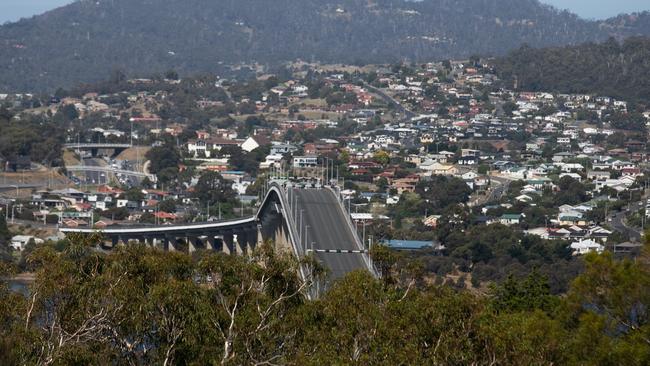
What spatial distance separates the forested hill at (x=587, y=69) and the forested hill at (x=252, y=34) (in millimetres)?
41366

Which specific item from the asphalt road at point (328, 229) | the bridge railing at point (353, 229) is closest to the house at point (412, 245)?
the bridge railing at point (353, 229)

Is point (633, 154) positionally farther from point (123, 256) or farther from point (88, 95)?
point (123, 256)

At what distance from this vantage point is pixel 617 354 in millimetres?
17969

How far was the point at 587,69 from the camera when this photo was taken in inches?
4304

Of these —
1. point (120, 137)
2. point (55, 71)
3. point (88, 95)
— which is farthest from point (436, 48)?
point (120, 137)

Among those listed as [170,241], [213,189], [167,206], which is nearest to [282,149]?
[213,189]

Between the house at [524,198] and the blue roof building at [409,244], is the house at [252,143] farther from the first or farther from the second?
the blue roof building at [409,244]

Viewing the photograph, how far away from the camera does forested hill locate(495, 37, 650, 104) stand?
105m

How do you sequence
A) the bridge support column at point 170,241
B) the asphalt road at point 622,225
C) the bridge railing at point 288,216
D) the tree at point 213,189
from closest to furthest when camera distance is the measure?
the bridge railing at point 288,216 → the bridge support column at point 170,241 → the asphalt road at point 622,225 → the tree at point 213,189

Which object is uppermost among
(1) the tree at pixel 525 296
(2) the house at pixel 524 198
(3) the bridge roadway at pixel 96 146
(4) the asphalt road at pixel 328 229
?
(1) the tree at pixel 525 296

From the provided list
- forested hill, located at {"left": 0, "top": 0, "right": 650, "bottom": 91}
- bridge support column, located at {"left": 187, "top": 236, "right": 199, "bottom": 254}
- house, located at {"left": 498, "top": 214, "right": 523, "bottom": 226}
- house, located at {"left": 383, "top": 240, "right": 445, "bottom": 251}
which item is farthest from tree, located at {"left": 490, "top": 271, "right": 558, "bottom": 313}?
forested hill, located at {"left": 0, "top": 0, "right": 650, "bottom": 91}

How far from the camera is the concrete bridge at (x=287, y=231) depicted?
40.2 meters

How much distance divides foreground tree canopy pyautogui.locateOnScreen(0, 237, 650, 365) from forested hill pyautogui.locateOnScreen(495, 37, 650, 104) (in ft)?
276

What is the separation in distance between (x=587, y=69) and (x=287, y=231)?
65.8m
